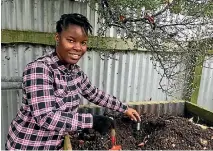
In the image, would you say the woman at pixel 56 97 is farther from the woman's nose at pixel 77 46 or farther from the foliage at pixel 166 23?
the foliage at pixel 166 23

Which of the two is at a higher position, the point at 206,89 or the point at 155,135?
the point at 206,89

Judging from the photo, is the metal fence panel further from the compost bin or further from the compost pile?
the compost pile

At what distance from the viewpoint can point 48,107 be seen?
132 centimetres

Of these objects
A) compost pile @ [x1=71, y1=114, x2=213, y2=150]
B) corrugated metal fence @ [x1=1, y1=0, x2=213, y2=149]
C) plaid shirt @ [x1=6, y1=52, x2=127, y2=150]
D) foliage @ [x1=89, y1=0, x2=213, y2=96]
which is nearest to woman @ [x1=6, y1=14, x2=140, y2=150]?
plaid shirt @ [x1=6, y1=52, x2=127, y2=150]

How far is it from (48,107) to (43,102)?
4 cm

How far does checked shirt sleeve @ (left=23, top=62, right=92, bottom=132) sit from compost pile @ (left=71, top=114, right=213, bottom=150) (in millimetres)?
701

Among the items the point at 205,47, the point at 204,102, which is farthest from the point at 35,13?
the point at 204,102

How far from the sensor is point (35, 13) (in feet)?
8.14

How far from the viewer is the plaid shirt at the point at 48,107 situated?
4.34 ft

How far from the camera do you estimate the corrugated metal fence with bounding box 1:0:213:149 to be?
243 cm

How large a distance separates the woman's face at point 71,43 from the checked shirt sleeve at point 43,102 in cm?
17

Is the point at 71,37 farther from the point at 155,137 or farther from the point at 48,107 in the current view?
the point at 155,137

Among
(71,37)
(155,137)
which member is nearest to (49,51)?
(71,37)

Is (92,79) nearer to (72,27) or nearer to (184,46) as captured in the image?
(184,46)
